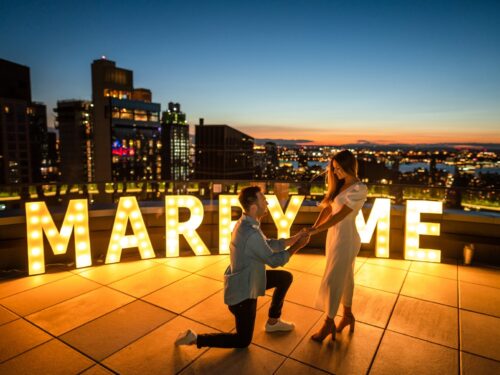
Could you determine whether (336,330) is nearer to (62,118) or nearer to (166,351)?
(166,351)

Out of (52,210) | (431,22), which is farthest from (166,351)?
(431,22)

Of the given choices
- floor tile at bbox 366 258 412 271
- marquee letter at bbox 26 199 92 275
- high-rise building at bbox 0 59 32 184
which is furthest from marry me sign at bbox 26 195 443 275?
high-rise building at bbox 0 59 32 184

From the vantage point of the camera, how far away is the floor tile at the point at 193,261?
6727 millimetres

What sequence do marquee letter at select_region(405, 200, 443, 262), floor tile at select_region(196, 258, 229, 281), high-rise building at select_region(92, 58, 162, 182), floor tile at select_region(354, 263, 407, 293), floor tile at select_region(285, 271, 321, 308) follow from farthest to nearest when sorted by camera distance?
high-rise building at select_region(92, 58, 162, 182)
marquee letter at select_region(405, 200, 443, 262)
floor tile at select_region(196, 258, 229, 281)
floor tile at select_region(354, 263, 407, 293)
floor tile at select_region(285, 271, 321, 308)

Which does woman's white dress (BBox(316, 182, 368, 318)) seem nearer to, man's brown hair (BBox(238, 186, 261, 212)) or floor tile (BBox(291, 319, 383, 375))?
floor tile (BBox(291, 319, 383, 375))

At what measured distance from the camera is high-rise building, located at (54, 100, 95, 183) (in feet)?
573

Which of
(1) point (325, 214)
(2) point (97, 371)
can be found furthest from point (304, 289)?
(2) point (97, 371)

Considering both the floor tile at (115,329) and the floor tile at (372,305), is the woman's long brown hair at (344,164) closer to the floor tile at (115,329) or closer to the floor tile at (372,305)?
the floor tile at (372,305)

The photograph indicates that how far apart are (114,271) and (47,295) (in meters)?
1.28

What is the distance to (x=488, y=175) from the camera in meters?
52.9

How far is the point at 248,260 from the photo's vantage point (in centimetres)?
354

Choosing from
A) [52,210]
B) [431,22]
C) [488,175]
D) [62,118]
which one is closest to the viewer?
[52,210]

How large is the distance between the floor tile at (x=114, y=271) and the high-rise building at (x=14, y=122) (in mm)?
137091

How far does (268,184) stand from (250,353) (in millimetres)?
4775
